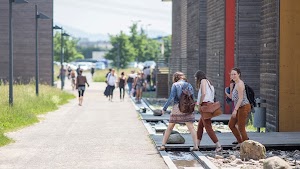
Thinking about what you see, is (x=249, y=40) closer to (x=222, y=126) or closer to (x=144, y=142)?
(x=222, y=126)

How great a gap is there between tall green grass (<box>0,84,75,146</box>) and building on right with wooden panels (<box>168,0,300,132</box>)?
21.6 feet

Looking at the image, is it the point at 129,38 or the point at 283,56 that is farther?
the point at 129,38

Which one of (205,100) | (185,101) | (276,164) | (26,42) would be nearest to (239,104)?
(205,100)

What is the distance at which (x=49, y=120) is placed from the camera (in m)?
24.8

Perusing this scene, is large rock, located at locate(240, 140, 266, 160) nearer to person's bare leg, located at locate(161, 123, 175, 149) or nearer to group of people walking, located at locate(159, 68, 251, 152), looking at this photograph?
group of people walking, located at locate(159, 68, 251, 152)

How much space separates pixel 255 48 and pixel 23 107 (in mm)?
8058

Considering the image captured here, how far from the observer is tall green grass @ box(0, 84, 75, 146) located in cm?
2153

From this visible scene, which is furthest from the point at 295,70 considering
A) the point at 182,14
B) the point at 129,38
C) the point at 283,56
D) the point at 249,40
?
the point at 129,38

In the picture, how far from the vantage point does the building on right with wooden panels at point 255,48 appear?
18.9 meters

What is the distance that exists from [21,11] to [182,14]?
12.9 meters

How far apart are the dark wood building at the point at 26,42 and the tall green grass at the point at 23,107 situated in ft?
33.3

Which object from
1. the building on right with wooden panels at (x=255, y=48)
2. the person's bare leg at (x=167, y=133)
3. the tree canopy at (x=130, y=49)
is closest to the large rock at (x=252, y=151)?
the person's bare leg at (x=167, y=133)

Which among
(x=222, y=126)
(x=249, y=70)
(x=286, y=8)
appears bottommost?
(x=222, y=126)

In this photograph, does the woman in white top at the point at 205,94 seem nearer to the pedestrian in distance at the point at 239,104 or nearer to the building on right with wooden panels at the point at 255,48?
the pedestrian in distance at the point at 239,104
